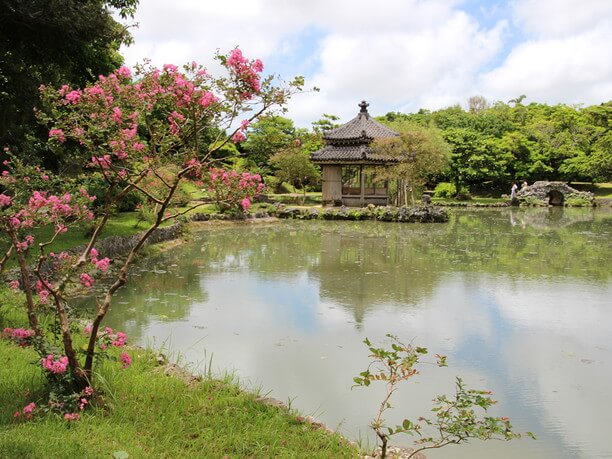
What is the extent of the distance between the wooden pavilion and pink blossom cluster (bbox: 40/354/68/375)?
72.7ft

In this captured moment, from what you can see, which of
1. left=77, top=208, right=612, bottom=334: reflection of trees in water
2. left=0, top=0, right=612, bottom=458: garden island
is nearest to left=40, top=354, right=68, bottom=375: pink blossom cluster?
left=0, top=0, right=612, bottom=458: garden island

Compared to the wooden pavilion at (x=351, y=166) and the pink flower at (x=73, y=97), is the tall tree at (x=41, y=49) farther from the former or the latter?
the wooden pavilion at (x=351, y=166)

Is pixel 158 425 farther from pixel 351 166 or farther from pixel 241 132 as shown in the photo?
pixel 351 166

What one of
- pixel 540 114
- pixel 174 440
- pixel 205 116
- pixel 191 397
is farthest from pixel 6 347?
pixel 540 114

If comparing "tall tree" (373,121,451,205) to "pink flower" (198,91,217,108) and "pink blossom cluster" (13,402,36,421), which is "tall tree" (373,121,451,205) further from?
"pink blossom cluster" (13,402,36,421)

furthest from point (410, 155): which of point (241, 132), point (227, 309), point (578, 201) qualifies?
point (241, 132)

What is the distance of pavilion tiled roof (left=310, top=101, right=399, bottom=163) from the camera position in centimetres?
2495

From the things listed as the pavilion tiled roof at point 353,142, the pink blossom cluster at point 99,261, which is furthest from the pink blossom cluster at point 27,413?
the pavilion tiled roof at point 353,142

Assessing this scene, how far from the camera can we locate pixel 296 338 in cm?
623

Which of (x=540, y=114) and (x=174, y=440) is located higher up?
(x=540, y=114)

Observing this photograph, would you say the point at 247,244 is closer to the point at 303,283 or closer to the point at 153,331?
the point at 303,283

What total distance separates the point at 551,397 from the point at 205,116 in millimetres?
3841

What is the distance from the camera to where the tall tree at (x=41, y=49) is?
29.5 ft

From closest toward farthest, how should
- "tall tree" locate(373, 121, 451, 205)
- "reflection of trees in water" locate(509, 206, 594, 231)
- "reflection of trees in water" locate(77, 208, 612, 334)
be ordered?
"reflection of trees in water" locate(77, 208, 612, 334)
"reflection of trees in water" locate(509, 206, 594, 231)
"tall tree" locate(373, 121, 451, 205)
